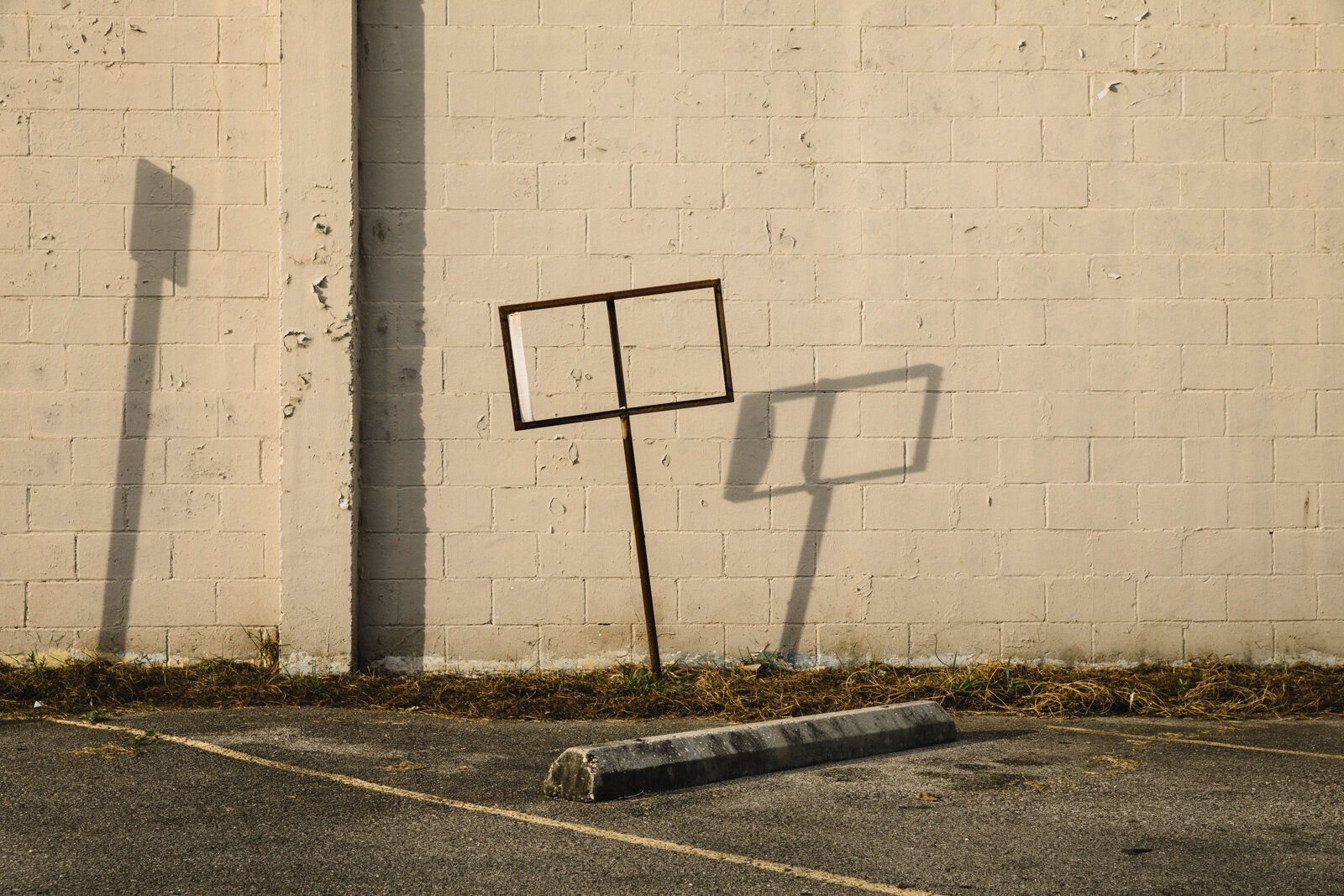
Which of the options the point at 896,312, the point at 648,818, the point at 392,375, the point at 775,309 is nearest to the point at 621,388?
the point at 775,309

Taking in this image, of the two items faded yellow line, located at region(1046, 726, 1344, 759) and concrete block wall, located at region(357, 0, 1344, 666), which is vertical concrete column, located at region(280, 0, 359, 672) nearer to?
concrete block wall, located at region(357, 0, 1344, 666)

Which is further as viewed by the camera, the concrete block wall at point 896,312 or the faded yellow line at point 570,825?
the concrete block wall at point 896,312

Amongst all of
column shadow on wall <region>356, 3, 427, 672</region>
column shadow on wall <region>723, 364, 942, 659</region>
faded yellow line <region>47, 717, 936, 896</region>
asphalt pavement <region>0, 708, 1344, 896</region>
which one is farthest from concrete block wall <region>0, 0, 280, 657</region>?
column shadow on wall <region>723, 364, 942, 659</region>

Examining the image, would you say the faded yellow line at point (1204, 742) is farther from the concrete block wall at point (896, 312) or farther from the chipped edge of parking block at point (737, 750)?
the concrete block wall at point (896, 312)

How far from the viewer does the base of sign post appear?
16.9ft

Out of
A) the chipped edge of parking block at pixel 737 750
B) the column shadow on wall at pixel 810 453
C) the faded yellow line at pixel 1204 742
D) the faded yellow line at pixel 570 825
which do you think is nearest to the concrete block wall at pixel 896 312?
the column shadow on wall at pixel 810 453

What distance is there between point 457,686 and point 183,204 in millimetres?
2838

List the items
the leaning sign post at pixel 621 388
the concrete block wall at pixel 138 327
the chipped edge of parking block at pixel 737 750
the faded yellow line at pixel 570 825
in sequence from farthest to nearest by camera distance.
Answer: the concrete block wall at pixel 138 327, the leaning sign post at pixel 621 388, the chipped edge of parking block at pixel 737 750, the faded yellow line at pixel 570 825

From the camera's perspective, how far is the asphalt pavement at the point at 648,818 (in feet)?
9.41

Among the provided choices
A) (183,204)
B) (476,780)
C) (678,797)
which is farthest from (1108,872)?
(183,204)

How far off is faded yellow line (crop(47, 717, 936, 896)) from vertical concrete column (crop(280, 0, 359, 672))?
110 centimetres

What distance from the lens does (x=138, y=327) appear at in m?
5.54

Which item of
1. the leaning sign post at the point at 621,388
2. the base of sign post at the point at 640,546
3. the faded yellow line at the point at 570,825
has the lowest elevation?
the faded yellow line at the point at 570,825

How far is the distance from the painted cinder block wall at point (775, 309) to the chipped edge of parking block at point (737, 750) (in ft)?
4.30
